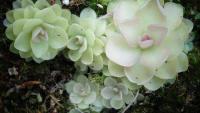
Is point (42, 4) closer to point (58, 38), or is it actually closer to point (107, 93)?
point (58, 38)

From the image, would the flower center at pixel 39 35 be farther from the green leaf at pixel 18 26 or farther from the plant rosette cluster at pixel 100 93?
the plant rosette cluster at pixel 100 93

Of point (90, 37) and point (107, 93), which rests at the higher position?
point (90, 37)

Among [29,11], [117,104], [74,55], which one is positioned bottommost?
[117,104]

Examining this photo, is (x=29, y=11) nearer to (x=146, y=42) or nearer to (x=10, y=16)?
(x=10, y=16)

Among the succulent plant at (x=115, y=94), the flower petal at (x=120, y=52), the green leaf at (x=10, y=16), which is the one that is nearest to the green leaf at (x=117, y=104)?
the succulent plant at (x=115, y=94)

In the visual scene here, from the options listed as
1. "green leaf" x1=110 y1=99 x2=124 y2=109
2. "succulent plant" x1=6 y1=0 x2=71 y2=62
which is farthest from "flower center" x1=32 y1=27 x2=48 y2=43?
"green leaf" x1=110 y1=99 x2=124 y2=109

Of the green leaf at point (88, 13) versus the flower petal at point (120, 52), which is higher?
the green leaf at point (88, 13)

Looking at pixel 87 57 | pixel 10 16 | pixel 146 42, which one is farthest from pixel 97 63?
pixel 10 16

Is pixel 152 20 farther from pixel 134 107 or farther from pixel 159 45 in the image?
pixel 134 107

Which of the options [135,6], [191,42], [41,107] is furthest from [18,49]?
[191,42]
